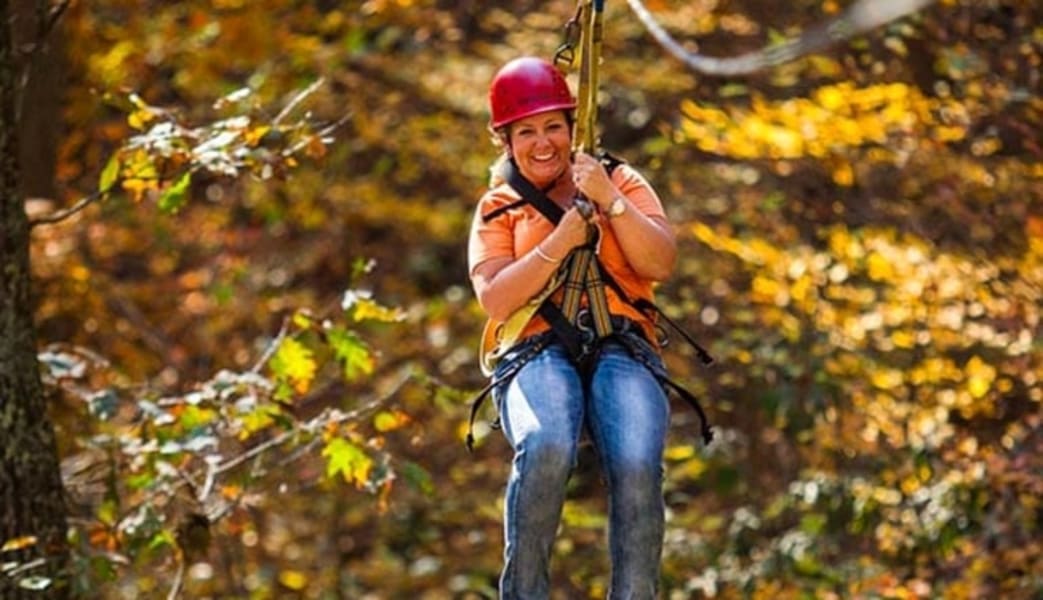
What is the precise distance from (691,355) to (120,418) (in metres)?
4.17

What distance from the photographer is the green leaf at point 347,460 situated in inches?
291

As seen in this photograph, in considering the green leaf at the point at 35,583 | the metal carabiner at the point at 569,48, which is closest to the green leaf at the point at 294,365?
the green leaf at the point at 35,583

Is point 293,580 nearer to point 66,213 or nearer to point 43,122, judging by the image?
point 43,122

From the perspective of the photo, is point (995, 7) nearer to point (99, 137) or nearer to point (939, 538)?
point (939, 538)

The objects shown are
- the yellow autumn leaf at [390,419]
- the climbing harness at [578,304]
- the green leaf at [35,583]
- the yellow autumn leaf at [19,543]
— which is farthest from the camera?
the yellow autumn leaf at [390,419]

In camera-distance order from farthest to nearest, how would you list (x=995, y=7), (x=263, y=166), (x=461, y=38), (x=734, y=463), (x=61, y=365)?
1. (x=461, y=38)
2. (x=734, y=463)
3. (x=995, y=7)
4. (x=61, y=365)
5. (x=263, y=166)

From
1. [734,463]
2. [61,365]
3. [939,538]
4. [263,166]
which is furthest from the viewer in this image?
[734,463]

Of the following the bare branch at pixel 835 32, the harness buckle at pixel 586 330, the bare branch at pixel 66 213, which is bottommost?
the bare branch at pixel 66 213

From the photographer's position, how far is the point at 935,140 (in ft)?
33.2

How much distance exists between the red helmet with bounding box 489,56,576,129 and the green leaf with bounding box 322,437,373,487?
8.15 ft

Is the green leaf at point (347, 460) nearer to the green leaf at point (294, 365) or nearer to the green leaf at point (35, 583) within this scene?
the green leaf at point (294, 365)

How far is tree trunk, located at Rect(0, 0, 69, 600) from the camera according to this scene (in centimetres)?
696

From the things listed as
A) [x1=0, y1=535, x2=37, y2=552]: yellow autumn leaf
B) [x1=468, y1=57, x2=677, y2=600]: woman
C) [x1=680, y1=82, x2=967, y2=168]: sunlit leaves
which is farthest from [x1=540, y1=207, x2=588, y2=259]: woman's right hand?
[x1=680, y1=82, x2=967, y2=168]: sunlit leaves

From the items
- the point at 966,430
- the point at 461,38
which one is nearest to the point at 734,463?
the point at 966,430
